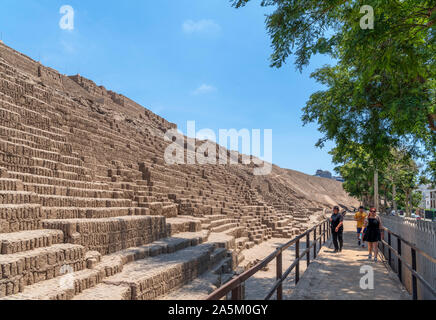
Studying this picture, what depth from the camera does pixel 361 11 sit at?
5.48 metres

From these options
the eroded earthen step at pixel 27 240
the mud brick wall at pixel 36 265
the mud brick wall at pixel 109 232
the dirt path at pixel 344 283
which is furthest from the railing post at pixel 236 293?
the mud brick wall at pixel 109 232

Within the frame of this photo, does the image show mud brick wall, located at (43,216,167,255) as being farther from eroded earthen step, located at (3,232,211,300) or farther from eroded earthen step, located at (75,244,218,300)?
eroded earthen step, located at (75,244,218,300)

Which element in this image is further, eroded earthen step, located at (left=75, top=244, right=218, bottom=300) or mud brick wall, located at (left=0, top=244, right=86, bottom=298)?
eroded earthen step, located at (left=75, top=244, right=218, bottom=300)

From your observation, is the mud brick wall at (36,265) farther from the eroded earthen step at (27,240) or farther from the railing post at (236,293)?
the railing post at (236,293)

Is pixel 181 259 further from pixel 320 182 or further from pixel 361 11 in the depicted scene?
pixel 320 182

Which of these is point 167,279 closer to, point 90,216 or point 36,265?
point 36,265

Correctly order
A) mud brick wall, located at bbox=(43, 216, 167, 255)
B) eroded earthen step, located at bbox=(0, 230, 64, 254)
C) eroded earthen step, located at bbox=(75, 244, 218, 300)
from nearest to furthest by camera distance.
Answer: eroded earthen step, located at bbox=(0, 230, 64, 254)
eroded earthen step, located at bbox=(75, 244, 218, 300)
mud brick wall, located at bbox=(43, 216, 167, 255)

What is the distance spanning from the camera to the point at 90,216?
8.23m

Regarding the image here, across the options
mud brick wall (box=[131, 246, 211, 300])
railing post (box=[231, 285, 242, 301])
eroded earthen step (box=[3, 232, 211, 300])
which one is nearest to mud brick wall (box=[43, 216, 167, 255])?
eroded earthen step (box=[3, 232, 211, 300])

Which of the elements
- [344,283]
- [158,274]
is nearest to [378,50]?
[344,283]

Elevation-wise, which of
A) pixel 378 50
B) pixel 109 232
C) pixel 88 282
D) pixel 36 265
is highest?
pixel 378 50

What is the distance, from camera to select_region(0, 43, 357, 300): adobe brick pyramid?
5551 mm

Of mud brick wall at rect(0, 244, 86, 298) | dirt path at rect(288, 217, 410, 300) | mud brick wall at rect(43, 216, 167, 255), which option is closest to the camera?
mud brick wall at rect(0, 244, 86, 298)
